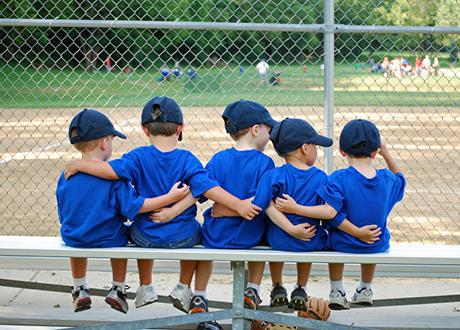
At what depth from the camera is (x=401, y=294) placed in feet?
21.8

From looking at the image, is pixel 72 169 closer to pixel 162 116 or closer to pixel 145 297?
pixel 162 116

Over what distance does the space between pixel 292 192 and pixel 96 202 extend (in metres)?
1.00

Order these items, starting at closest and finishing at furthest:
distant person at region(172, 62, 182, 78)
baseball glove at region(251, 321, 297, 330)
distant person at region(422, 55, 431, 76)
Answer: baseball glove at region(251, 321, 297, 330) → distant person at region(172, 62, 182, 78) → distant person at region(422, 55, 431, 76)

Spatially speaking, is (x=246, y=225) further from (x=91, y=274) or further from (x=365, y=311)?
(x=91, y=274)

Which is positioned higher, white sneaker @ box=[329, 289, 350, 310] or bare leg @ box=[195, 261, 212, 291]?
bare leg @ box=[195, 261, 212, 291]

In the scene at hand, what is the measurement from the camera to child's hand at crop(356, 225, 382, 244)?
4.60m

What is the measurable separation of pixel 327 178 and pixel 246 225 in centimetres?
48

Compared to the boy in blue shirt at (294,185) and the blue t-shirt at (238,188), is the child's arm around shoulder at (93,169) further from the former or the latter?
the boy in blue shirt at (294,185)

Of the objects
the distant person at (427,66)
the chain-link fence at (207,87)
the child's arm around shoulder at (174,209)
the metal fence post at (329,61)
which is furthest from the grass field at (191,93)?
the child's arm around shoulder at (174,209)

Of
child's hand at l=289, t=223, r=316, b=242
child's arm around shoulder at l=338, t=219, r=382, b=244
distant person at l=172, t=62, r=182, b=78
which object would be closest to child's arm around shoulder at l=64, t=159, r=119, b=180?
child's hand at l=289, t=223, r=316, b=242

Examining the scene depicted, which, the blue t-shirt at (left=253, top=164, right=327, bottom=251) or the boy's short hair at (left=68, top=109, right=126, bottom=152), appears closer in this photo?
the blue t-shirt at (left=253, top=164, right=327, bottom=251)

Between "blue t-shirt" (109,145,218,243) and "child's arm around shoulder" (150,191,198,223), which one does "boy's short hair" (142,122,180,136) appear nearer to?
"blue t-shirt" (109,145,218,243)

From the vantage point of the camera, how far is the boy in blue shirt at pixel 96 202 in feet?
15.2

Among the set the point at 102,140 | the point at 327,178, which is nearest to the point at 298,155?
the point at 327,178
